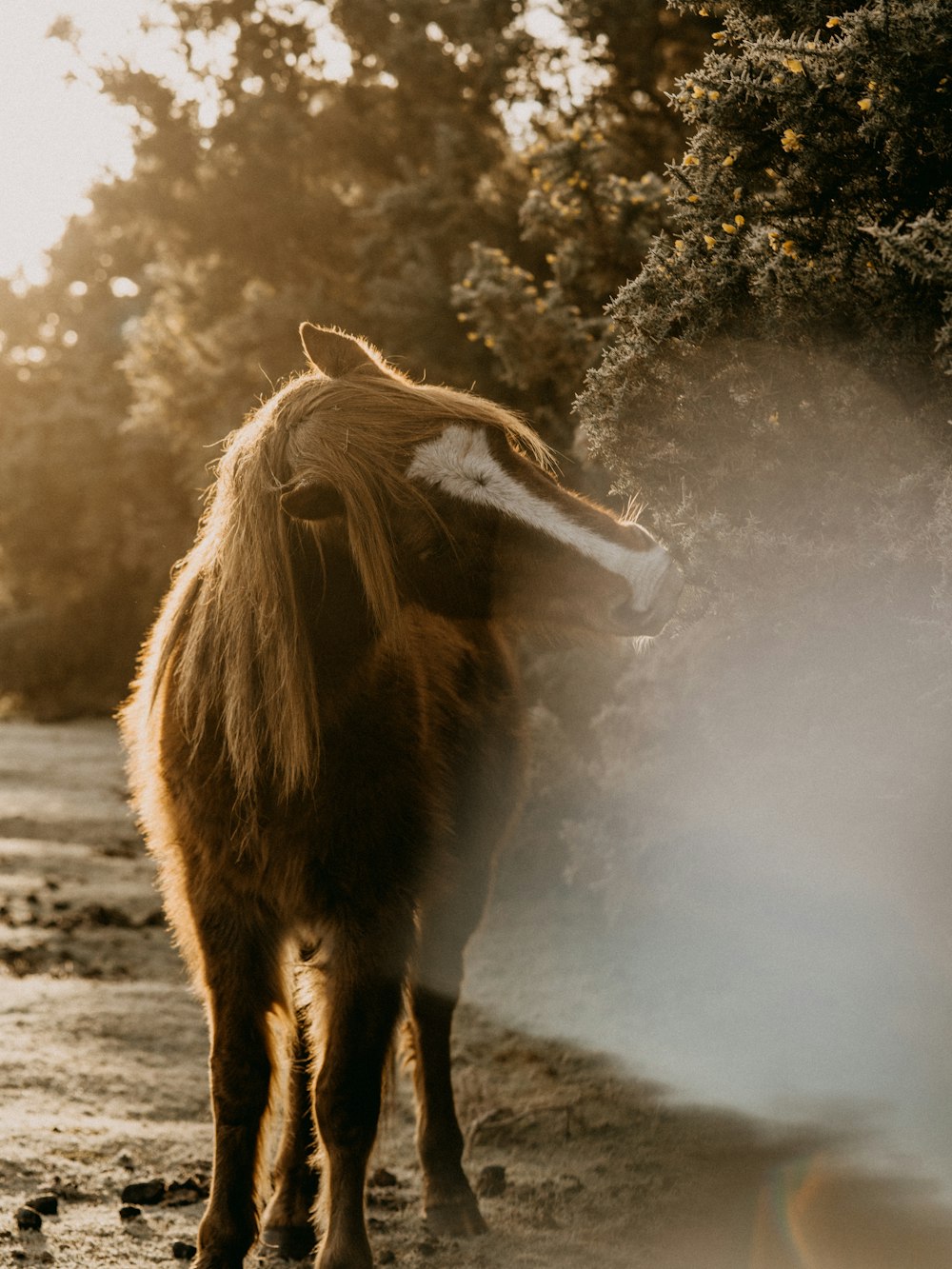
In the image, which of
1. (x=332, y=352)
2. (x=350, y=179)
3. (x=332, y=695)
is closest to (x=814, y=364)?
(x=332, y=352)

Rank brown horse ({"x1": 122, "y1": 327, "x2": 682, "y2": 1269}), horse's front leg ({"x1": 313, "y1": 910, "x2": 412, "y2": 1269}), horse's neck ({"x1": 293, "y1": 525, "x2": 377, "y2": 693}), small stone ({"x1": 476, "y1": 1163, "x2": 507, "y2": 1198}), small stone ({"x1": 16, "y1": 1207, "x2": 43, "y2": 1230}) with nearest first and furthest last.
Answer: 1. brown horse ({"x1": 122, "y1": 327, "x2": 682, "y2": 1269})
2. horse's neck ({"x1": 293, "y1": 525, "x2": 377, "y2": 693})
3. horse's front leg ({"x1": 313, "y1": 910, "x2": 412, "y2": 1269})
4. small stone ({"x1": 16, "y1": 1207, "x2": 43, "y2": 1230})
5. small stone ({"x1": 476, "y1": 1163, "x2": 507, "y2": 1198})

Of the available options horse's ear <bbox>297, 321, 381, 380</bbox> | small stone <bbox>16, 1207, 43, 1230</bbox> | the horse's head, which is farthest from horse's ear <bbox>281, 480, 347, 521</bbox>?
small stone <bbox>16, 1207, 43, 1230</bbox>

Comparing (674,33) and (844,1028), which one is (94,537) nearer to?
(674,33)

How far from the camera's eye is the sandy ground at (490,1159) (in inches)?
138

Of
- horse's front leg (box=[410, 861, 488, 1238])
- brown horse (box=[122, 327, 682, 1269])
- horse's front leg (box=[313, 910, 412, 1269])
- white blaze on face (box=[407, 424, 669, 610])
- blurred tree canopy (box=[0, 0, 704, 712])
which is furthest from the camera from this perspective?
blurred tree canopy (box=[0, 0, 704, 712])

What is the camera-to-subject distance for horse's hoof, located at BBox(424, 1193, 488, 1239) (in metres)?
3.80

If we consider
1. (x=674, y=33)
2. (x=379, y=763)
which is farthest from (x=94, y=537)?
(x=379, y=763)

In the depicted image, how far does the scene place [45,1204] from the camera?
11.9 feet

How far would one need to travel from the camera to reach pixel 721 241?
2.97 metres

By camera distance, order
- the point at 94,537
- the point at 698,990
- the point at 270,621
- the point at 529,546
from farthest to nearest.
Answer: the point at 94,537
the point at 698,990
the point at 270,621
the point at 529,546

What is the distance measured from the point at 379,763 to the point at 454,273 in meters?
7.46

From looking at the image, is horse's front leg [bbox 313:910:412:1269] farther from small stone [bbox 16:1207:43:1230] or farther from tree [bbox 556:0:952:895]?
tree [bbox 556:0:952:895]

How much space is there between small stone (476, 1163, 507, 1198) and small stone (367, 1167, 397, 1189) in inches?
12.2

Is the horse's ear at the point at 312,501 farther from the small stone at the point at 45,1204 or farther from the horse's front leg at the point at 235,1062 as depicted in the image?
the small stone at the point at 45,1204
